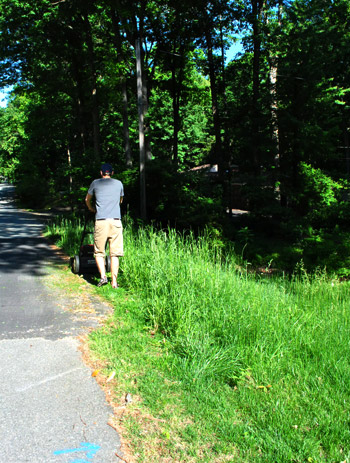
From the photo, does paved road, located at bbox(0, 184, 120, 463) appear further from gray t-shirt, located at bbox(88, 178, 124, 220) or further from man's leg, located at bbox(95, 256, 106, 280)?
gray t-shirt, located at bbox(88, 178, 124, 220)

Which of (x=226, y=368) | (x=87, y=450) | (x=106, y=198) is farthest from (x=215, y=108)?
(x=87, y=450)

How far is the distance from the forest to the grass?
12.9ft

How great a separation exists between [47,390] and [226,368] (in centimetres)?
149

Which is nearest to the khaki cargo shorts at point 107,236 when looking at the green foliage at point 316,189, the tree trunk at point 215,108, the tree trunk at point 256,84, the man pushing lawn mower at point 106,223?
the man pushing lawn mower at point 106,223

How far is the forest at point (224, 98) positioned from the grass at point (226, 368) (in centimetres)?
395

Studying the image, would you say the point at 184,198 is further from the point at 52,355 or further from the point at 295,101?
the point at 52,355

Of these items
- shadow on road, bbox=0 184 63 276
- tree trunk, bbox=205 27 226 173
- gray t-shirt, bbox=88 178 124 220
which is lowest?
shadow on road, bbox=0 184 63 276

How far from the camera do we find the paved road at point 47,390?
8.70 feet

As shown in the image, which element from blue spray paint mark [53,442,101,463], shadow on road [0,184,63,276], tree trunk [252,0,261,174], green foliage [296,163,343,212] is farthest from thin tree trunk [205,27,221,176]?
blue spray paint mark [53,442,101,463]

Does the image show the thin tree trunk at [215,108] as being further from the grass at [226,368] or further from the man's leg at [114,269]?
the grass at [226,368]

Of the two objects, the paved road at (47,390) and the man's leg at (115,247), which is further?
the man's leg at (115,247)

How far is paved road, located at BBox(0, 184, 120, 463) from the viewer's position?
2.65 meters

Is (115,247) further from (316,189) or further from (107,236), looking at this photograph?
(316,189)

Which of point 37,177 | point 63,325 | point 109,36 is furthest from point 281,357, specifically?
point 37,177
